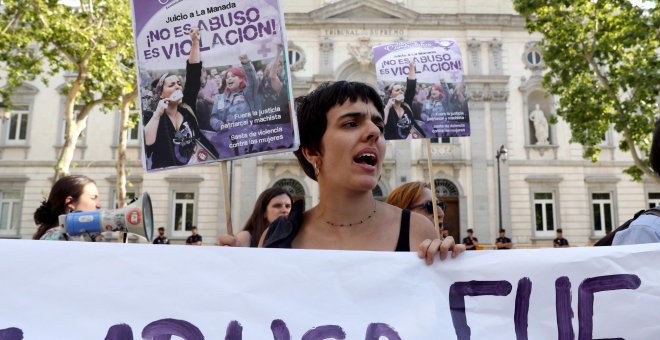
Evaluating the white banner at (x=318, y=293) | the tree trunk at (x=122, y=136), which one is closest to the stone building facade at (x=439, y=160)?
the tree trunk at (x=122, y=136)

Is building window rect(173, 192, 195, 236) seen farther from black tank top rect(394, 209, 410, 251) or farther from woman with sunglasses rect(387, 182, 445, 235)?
black tank top rect(394, 209, 410, 251)

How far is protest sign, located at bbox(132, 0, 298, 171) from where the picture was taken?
2.26 metres

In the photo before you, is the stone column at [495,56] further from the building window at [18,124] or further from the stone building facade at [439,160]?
the building window at [18,124]

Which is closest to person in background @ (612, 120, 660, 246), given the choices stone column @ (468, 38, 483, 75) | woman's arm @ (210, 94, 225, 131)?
woman's arm @ (210, 94, 225, 131)

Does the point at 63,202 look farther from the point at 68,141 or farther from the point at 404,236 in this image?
the point at 68,141

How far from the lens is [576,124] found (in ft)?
49.0

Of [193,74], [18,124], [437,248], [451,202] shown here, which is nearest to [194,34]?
[193,74]

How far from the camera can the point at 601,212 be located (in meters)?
22.4

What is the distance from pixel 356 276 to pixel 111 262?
0.89m

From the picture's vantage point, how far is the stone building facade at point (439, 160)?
22078mm

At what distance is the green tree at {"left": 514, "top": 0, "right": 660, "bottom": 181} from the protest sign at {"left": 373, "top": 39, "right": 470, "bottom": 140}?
34.0 feet

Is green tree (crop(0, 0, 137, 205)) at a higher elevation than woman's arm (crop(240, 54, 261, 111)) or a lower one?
higher

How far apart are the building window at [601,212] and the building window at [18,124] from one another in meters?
24.6

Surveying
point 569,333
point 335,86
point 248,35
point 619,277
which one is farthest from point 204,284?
point 619,277
